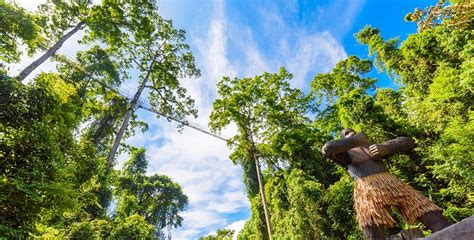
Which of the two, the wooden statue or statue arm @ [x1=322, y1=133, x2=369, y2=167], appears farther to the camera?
statue arm @ [x1=322, y1=133, x2=369, y2=167]

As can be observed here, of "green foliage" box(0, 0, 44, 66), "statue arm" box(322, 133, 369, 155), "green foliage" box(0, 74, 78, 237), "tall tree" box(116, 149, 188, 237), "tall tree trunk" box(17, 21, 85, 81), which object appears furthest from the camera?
"tall tree" box(116, 149, 188, 237)

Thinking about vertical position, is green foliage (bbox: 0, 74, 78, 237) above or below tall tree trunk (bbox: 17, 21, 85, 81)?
below

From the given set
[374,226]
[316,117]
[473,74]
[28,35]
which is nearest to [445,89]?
[473,74]

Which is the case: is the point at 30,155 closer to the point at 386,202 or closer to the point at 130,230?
the point at 386,202

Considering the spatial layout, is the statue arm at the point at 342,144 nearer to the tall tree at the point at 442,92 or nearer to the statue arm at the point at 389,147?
the statue arm at the point at 389,147

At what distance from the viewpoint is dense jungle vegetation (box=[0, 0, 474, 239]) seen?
473 cm

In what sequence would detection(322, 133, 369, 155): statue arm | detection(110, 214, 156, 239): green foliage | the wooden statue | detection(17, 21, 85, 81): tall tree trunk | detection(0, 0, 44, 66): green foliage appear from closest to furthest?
the wooden statue
detection(322, 133, 369, 155): statue arm
detection(0, 0, 44, 66): green foliage
detection(17, 21, 85, 81): tall tree trunk
detection(110, 214, 156, 239): green foliage

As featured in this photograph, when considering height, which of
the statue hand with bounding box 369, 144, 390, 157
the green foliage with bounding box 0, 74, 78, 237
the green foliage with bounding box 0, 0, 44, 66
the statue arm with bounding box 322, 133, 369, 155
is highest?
the green foliage with bounding box 0, 0, 44, 66

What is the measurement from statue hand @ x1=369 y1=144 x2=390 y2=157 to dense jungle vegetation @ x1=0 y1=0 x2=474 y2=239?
12.3 feet

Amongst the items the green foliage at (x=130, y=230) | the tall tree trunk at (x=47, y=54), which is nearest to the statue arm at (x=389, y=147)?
the tall tree trunk at (x=47, y=54)

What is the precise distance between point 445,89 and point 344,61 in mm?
9469

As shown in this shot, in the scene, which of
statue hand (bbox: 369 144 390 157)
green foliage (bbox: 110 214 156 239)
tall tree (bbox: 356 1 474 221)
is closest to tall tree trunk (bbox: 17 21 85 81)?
green foliage (bbox: 110 214 156 239)

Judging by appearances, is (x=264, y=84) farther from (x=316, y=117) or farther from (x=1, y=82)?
(x=1, y=82)

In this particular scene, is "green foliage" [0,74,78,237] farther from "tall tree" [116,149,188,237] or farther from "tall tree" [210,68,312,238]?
"tall tree" [116,149,188,237]
